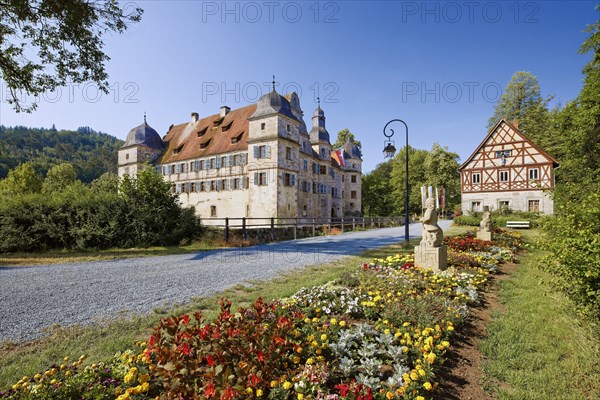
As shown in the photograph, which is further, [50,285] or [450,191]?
[450,191]

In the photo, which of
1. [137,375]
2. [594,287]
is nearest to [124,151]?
[137,375]

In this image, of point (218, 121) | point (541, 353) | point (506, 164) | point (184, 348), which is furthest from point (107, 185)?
point (506, 164)

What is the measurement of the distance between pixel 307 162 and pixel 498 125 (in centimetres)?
1986

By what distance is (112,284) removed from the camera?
21.4 feet

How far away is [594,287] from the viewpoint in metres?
3.86

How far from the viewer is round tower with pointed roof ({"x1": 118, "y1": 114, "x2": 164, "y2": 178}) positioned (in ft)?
112

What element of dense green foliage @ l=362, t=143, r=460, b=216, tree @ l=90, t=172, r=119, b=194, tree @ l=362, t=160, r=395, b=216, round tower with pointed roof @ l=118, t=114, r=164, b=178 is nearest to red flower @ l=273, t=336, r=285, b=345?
tree @ l=90, t=172, r=119, b=194

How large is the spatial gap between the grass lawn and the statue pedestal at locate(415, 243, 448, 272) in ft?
6.52

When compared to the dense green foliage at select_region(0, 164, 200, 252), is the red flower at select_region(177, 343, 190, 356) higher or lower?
lower

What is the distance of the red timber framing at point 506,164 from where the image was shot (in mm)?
27516

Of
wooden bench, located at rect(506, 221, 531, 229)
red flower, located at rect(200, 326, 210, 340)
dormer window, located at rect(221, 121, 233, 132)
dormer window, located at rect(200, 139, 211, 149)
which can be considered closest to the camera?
red flower, located at rect(200, 326, 210, 340)

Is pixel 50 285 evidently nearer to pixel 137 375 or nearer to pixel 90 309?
pixel 90 309

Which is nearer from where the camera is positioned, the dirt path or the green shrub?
the dirt path

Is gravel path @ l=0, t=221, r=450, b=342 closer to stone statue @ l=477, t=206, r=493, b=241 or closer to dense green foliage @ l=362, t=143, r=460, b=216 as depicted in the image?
stone statue @ l=477, t=206, r=493, b=241
